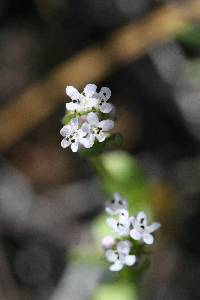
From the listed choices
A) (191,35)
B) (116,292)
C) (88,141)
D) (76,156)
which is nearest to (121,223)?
(88,141)

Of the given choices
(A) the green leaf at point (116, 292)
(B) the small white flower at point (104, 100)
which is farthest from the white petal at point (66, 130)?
(A) the green leaf at point (116, 292)

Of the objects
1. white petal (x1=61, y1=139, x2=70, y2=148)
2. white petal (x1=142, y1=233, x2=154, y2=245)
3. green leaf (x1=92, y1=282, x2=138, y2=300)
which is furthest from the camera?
green leaf (x1=92, y1=282, x2=138, y2=300)

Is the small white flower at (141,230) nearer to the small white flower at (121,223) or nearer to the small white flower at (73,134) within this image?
the small white flower at (121,223)

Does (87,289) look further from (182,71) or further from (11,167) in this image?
(182,71)

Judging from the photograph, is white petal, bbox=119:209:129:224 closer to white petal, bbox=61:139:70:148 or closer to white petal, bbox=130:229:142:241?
white petal, bbox=130:229:142:241

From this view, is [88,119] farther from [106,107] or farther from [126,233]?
[126,233]

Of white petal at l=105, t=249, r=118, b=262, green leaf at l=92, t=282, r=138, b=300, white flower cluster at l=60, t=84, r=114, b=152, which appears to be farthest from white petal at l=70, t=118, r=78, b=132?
green leaf at l=92, t=282, r=138, b=300

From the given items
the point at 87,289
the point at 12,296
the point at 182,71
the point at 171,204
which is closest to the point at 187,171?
the point at 171,204
